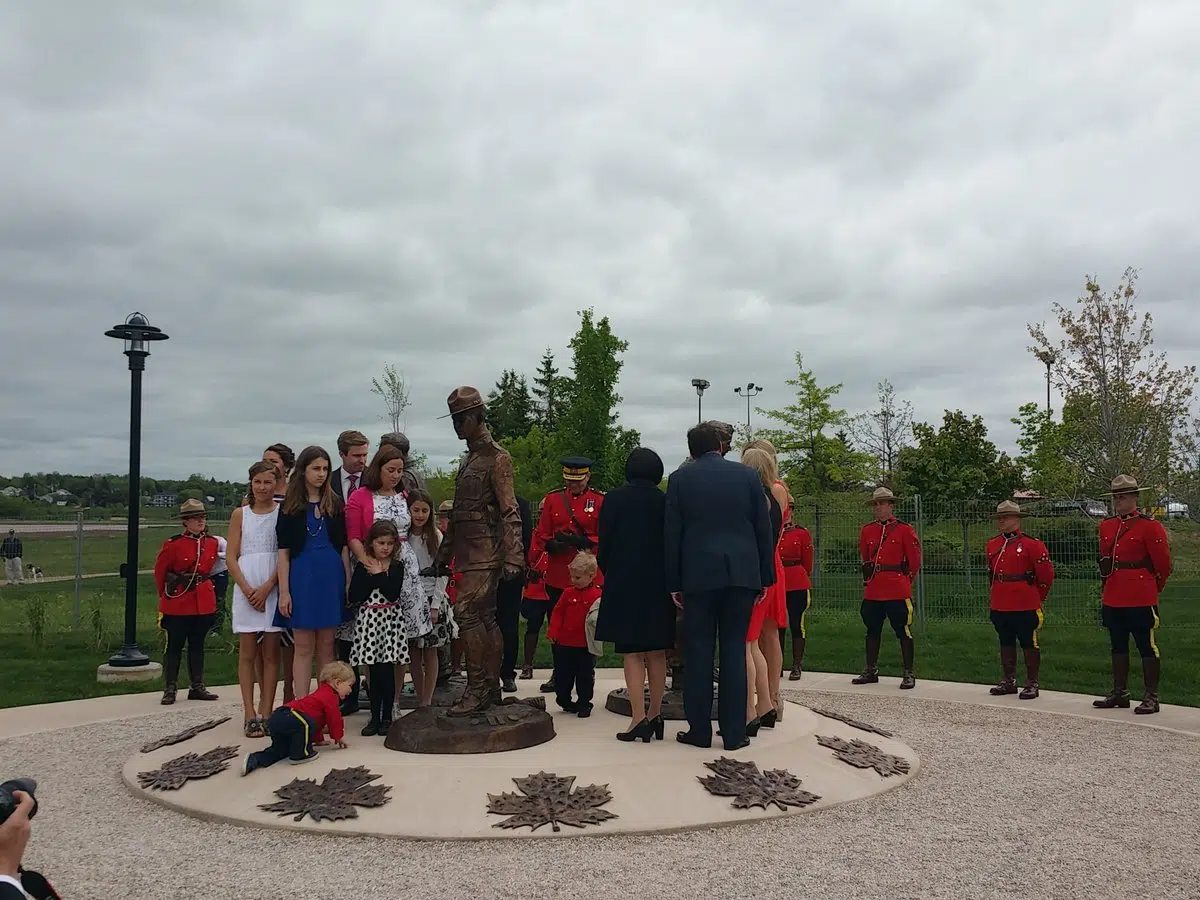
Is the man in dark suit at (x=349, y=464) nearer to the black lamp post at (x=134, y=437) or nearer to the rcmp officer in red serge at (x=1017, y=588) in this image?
the black lamp post at (x=134, y=437)

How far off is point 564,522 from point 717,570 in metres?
2.55

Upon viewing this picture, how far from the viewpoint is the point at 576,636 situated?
24.0 feet

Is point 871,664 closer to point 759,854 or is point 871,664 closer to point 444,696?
point 444,696

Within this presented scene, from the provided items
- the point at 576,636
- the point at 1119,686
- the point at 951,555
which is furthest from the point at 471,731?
the point at 951,555

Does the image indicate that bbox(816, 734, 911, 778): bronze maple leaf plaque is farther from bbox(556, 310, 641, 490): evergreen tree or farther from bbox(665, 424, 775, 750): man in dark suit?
bbox(556, 310, 641, 490): evergreen tree

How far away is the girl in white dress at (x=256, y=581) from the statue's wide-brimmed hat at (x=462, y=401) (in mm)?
1575

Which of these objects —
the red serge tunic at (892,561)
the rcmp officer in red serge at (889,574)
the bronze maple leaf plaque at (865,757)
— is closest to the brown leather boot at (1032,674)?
the rcmp officer in red serge at (889,574)

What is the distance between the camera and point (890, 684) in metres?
10.9

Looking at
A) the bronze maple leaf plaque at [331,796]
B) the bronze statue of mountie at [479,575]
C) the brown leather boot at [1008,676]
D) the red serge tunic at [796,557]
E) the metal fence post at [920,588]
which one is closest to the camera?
the bronze maple leaf plaque at [331,796]

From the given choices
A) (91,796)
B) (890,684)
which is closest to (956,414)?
(890,684)

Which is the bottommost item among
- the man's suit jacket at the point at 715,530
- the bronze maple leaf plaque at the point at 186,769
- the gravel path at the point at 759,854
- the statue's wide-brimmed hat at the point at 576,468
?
the gravel path at the point at 759,854

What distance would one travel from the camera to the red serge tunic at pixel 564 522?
8523mm

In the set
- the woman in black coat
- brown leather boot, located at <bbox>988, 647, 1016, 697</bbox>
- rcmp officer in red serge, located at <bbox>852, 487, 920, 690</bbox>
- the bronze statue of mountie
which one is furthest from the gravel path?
rcmp officer in red serge, located at <bbox>852, 487, 920, 690</bbox>

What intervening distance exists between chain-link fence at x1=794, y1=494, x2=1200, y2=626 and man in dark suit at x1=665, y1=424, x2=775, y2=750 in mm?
9593
